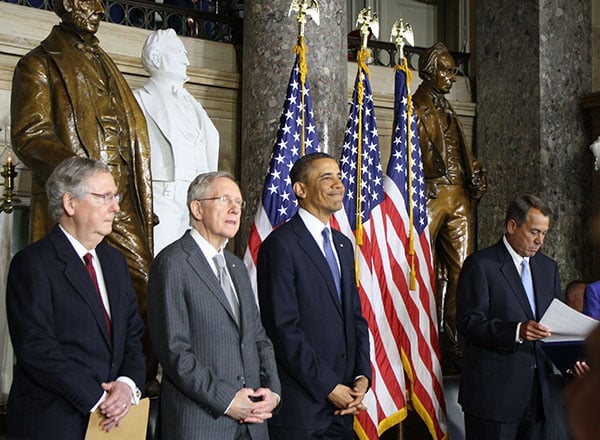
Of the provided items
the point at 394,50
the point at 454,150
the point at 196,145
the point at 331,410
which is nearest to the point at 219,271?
the point at 331,410

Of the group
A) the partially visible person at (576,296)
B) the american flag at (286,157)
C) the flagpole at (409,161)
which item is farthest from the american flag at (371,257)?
the partially visible person at (576,296)

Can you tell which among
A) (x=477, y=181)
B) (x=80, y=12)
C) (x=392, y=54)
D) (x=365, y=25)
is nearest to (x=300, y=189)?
(x=80, y=12)

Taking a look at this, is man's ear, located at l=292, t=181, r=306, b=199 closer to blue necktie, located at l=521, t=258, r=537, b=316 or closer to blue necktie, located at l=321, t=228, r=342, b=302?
blue necktie, located at l=321, t=228, r=342, b=302

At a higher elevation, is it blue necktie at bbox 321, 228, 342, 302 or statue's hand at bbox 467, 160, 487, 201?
statue's hand at bbox 467, 160, 487, 201

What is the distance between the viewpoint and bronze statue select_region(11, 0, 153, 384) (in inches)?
160

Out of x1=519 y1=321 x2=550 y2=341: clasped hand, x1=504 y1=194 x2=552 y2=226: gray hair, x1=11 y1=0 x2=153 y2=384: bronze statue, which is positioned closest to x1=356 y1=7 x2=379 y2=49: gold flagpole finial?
x1=11 y1=0 x2=153 y2=384: bronze statue

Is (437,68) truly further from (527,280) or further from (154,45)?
(527,280)

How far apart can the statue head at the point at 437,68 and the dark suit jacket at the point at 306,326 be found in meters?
3.37

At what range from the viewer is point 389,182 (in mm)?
5402

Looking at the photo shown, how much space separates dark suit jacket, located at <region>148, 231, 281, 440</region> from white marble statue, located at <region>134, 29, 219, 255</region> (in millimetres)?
2123

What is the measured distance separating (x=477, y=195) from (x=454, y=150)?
0.46 m

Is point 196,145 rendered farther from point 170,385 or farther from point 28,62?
point 170,385

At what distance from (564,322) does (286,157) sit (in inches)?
77.9

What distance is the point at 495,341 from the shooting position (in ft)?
12.8
